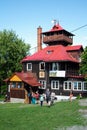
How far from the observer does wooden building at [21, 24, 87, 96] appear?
150 ft

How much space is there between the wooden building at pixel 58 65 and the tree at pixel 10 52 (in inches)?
337

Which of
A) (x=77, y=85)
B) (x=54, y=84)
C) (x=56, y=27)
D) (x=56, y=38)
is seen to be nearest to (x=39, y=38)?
(x=56, y=27)

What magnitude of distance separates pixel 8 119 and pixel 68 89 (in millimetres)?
25487

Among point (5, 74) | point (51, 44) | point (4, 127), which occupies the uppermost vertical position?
point (51, 44)

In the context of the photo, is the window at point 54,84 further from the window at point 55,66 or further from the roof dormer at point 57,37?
the roof dormer at point 57,37

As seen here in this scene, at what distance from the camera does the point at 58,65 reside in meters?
46.5

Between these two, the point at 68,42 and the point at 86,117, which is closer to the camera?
the point at 86,117

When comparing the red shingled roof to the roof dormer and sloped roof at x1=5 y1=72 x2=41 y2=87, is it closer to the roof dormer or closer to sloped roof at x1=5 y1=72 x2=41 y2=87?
the roof dormer

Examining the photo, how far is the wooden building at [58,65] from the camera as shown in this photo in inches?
1801

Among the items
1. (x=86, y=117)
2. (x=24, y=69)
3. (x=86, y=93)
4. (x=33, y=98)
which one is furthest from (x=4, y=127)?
(x=24, y=69)

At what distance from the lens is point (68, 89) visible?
4616 cm

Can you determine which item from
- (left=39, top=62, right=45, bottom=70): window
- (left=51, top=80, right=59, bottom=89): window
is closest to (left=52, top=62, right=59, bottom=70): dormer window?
(left=51, top=80, right=59, bottom=89): window

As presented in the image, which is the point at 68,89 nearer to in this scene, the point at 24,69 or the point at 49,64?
the point at 49,64

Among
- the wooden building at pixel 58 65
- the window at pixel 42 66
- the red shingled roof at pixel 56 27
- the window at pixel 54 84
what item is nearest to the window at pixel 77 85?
the wooden building at pixel 58 65
